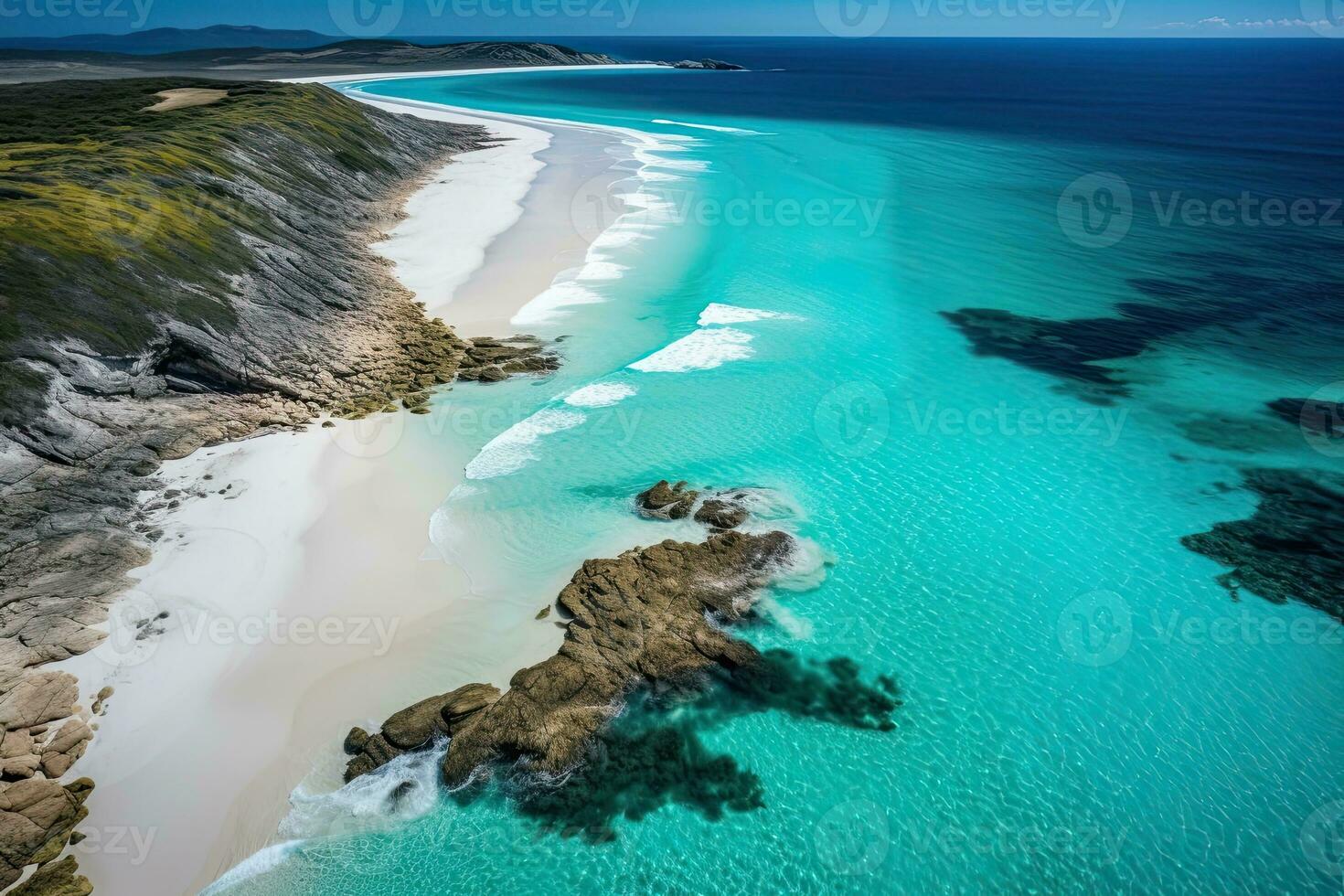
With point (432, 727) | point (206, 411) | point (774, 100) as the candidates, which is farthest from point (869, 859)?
point (774, 100)

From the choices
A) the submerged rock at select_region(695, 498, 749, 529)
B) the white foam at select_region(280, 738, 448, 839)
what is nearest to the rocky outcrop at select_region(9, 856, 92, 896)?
the white foam at select_region(280, 738, 448, 839)

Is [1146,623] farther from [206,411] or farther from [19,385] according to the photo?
[19,385]

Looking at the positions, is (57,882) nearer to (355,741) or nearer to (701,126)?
(355,741)

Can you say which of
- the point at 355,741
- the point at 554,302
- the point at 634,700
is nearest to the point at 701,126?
the point at 554,302

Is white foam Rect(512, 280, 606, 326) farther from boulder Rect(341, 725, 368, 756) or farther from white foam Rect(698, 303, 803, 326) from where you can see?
boulder Rect(341, 725, 368, 756)

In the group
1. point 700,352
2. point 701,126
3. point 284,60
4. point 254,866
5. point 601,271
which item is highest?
point 284,60

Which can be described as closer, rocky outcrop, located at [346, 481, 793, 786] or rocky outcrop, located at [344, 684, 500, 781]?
rocky outcrop, located at [344, 684, 500, 781]
